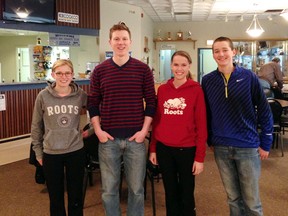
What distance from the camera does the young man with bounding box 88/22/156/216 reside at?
1.94 meters

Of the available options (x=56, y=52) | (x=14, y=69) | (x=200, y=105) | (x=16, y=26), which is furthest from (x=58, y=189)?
(x=14, y=69)

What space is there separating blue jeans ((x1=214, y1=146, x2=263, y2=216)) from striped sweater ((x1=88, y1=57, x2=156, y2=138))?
57cm

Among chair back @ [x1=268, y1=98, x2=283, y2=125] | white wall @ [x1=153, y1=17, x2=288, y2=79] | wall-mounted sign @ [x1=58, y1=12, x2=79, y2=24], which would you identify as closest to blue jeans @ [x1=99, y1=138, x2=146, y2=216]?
chair back @ [x1=268, y1=98, x2=283, y2=125]

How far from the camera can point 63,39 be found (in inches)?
248

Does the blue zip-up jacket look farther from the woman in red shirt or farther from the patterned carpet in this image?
the patterned carpet

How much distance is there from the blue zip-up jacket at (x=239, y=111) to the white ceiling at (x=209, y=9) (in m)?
6.34

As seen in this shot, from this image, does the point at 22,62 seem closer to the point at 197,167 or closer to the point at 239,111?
the point at 197,167

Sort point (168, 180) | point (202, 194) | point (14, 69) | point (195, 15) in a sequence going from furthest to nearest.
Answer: point (195, 15) < point (14, 69) < point (202, 194) < point (168, 180)

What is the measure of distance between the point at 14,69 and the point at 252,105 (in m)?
7.78

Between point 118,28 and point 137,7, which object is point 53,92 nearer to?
point 118,28

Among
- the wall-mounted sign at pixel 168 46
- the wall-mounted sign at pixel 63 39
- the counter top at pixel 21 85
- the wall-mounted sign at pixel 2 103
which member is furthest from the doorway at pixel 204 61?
the wall-mounted sign at pixel 2 103

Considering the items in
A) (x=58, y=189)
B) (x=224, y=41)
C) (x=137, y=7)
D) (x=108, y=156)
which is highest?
(x=137, y=7)

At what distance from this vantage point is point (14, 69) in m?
8.41

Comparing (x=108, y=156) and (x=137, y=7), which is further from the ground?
(x=137, y=7)
